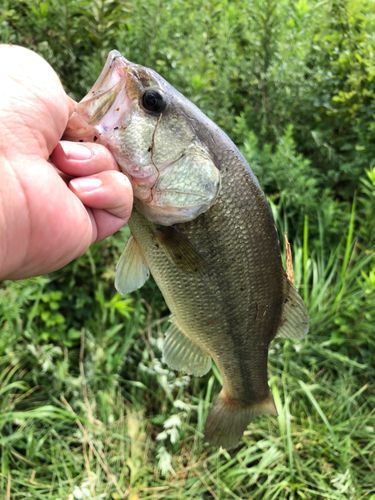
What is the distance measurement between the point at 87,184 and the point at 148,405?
6.19 feet

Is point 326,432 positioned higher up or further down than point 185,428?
higher up

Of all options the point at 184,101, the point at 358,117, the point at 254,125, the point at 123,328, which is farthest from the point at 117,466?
the point at 358,117

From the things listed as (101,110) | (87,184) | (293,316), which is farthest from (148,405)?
(101,110)

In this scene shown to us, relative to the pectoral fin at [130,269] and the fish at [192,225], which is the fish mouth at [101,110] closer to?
the fish at [192,225]

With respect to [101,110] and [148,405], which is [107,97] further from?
[148,405]

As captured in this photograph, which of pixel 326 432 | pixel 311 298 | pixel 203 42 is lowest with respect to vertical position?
pixel 326 432

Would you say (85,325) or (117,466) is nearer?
(117,466)

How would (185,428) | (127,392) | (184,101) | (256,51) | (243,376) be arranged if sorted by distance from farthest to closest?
(256,51) → (127,392) → (185,428) → (243,376) → (184,101)

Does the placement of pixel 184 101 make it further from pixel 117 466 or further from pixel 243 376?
pixel 117 466

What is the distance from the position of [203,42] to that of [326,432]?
9.00 ft

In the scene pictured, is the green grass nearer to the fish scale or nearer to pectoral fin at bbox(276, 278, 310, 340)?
the fish scale

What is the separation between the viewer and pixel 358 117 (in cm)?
280

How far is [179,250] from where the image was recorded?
1.15 meters

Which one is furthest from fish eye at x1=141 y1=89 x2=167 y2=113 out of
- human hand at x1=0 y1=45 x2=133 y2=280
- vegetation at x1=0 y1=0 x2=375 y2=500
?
vegetation at x1=0 y1=0 x2=375 y2=500
